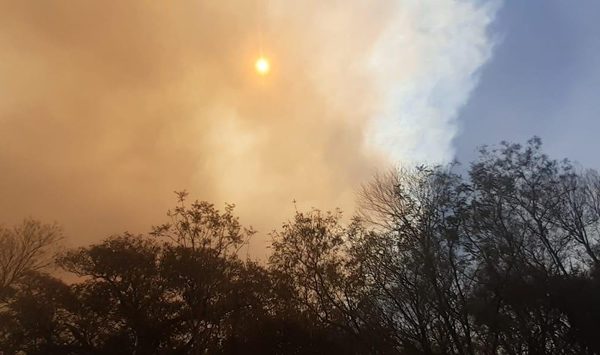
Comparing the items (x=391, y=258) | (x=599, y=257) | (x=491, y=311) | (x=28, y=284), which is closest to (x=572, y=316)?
(x=599, y=257)

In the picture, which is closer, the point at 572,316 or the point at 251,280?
the point at 572,316

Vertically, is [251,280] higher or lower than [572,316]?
higher

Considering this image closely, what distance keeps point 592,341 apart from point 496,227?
892cm

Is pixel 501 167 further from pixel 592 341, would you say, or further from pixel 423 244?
pixel 592 341

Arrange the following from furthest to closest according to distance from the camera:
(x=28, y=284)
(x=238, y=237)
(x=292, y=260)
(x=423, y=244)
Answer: (x=28, y=284) → (x=238, y=237) → (x=292, y=260) → (x=423, y=244)

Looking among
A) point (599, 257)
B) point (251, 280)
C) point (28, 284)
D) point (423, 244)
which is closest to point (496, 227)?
point (423, 244)

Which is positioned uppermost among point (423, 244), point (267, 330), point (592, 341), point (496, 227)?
point (496, 227)

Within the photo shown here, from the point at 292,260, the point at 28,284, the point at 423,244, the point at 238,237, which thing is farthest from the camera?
the point at 28,284

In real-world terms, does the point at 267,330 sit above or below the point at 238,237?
below

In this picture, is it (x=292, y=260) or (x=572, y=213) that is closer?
(x=292, y=260)

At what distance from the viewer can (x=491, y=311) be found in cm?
Result: 2509

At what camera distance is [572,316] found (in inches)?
1078

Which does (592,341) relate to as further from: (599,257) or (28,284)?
(28,284)

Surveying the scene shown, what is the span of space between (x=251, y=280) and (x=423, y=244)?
37.9 feet
